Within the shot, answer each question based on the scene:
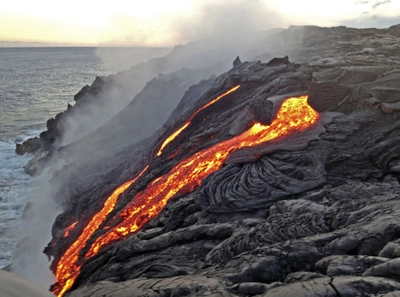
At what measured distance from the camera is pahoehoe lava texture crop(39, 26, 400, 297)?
8406 mm

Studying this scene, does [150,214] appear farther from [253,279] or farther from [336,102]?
[336,102]

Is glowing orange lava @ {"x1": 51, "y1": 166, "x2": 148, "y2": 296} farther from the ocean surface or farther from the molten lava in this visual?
the ocean surface

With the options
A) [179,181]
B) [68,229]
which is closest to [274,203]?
[179,181]

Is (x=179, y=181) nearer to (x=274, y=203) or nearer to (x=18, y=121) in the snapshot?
(x=274, y=203)

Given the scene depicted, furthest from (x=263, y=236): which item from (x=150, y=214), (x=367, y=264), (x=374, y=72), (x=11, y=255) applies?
(x=11, y=255)

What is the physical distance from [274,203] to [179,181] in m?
5.09

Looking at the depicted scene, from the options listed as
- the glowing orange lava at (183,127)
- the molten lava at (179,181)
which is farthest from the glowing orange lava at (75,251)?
the glowing orange lava at (183,127)

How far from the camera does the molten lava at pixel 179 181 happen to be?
14938 millimetres

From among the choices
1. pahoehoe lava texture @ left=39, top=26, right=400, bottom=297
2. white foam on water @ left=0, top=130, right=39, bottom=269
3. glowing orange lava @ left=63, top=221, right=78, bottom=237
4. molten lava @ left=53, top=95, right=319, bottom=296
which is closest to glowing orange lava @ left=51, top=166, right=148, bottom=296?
molten lava @ left=53, top=95, right=319, bottom=296

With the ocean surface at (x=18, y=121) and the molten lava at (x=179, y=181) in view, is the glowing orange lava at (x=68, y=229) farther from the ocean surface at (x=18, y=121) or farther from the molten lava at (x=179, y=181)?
the ocean surface at (x=18, y=121)

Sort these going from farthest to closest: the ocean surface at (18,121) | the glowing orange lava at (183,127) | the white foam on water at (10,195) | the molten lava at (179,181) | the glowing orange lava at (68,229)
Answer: the ocean surface at (18,121) → the white foam on water at (10,195) → the glowing orange lava at (183,127) → the glowing orange lava at (68,229) → the molten lava at (179,181)

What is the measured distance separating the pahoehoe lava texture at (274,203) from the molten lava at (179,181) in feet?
1.64

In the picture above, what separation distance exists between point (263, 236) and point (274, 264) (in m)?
1.63

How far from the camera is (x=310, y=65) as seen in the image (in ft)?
72.6
